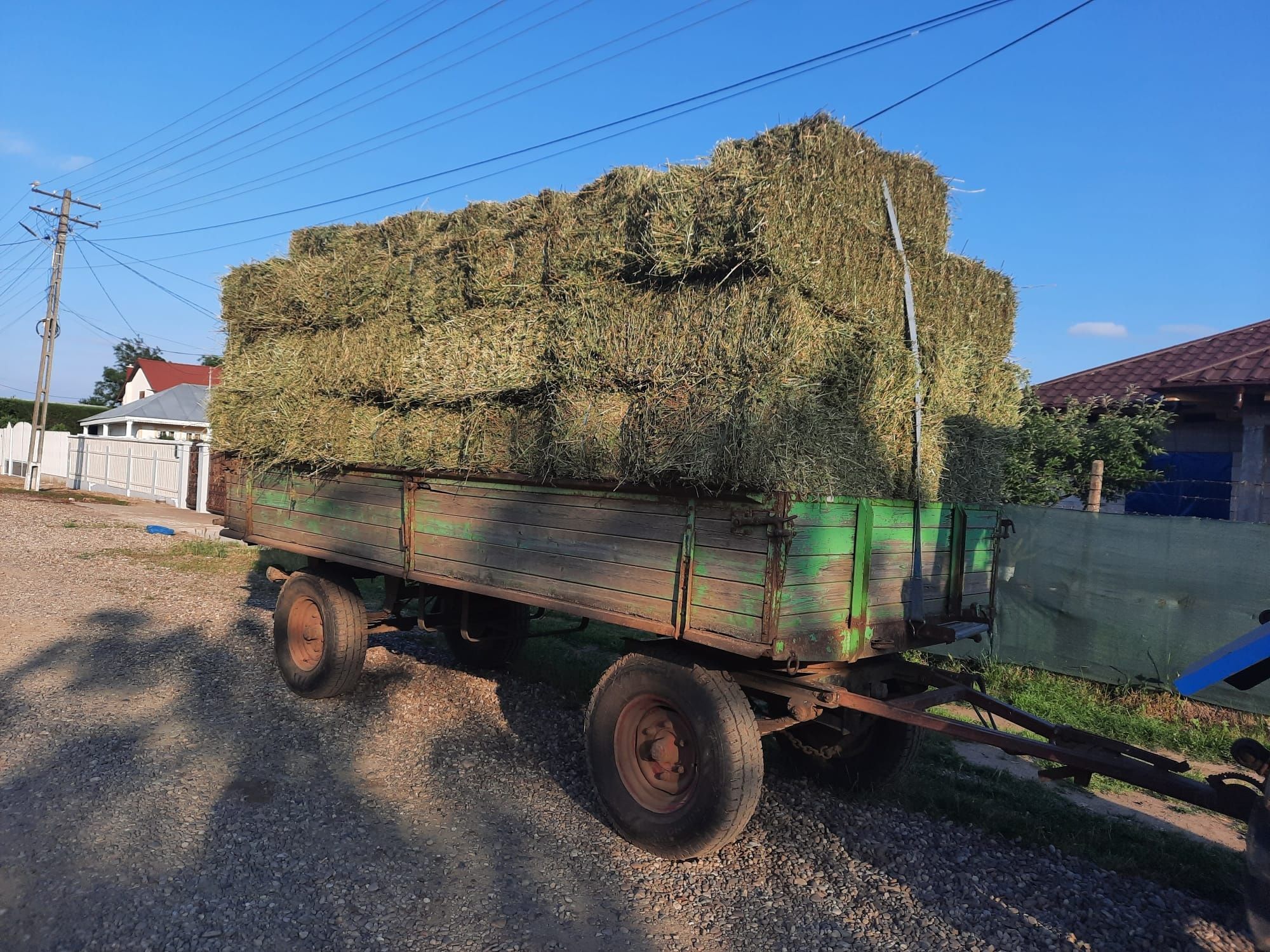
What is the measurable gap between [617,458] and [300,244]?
407cm

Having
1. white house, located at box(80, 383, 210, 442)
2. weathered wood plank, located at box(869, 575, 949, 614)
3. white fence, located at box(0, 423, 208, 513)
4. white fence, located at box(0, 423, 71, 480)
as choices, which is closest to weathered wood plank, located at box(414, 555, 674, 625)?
weathered wood plank, located at box(869, 575, 949, 614)

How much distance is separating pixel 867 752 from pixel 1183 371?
831 centimetres

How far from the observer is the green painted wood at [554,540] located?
Result: 3.59m

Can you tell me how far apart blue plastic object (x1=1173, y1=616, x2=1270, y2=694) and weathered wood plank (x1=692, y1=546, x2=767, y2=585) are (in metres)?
1.39

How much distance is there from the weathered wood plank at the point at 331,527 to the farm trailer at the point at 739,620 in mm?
231

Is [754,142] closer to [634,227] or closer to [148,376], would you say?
[634,227]

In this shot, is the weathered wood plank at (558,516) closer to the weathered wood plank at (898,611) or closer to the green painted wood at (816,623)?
the green painted wood at (816,623)

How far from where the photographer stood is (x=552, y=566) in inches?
159

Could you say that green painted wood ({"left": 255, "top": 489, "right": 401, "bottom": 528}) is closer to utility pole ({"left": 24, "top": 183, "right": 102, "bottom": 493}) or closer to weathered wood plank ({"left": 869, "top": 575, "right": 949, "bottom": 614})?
weathered wood plank ({"left": 869, "top": 575, "right": 949, "bottom": 614})

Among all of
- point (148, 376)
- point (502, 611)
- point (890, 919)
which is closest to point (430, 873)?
point (890, 919)

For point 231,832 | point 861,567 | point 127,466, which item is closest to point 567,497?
point 861,567

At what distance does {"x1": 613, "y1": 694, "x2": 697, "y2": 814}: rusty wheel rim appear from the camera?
362 centimetres

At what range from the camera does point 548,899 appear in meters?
3.24

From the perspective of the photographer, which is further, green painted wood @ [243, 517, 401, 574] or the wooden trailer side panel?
green painted wood @ [243, 517, 401, 574]
